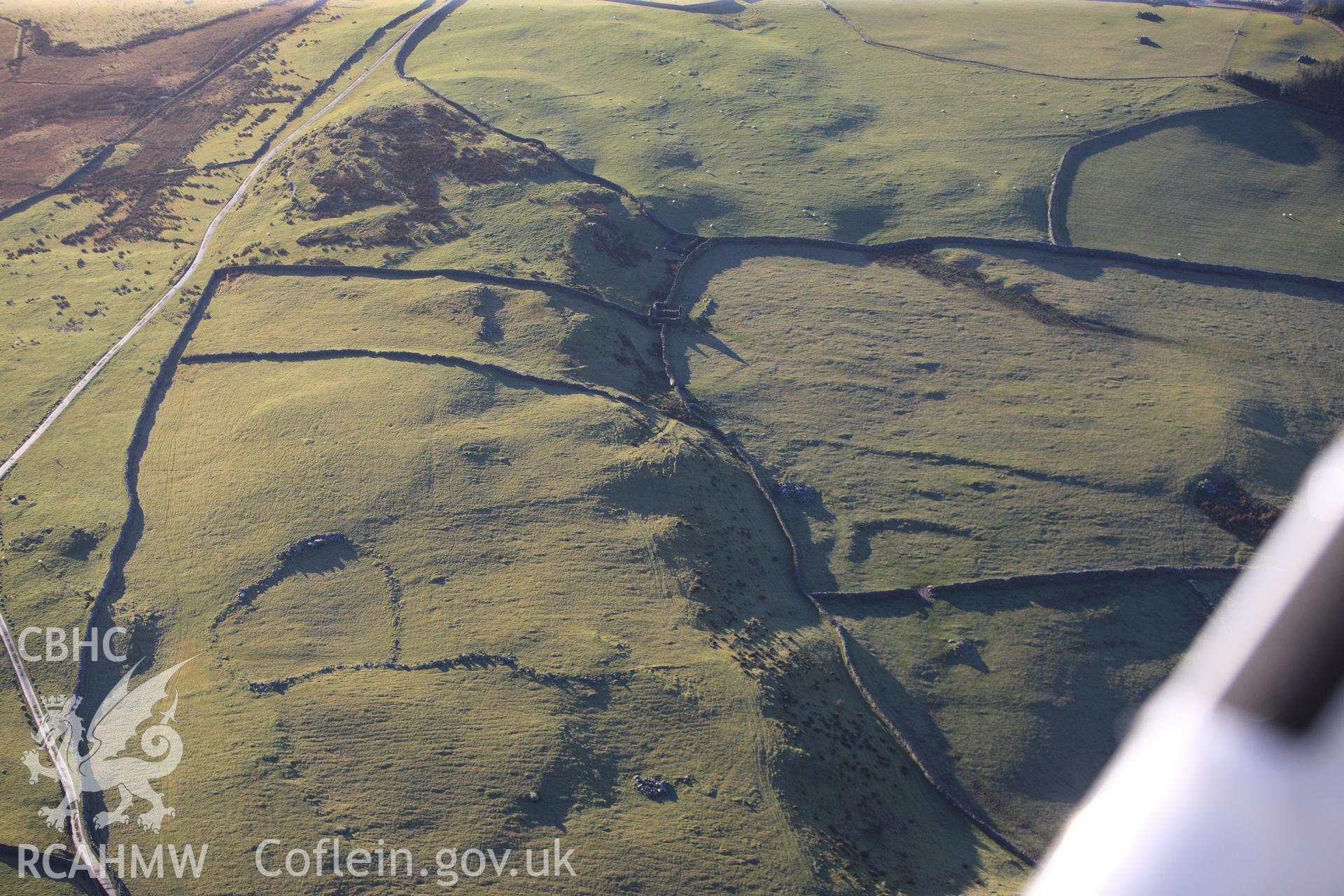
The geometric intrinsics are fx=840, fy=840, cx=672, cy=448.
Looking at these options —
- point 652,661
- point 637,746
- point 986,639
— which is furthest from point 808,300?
point 637,746

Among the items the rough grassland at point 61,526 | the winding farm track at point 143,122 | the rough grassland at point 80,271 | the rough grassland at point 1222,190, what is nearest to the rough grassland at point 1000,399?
the rough grassland at point 1222,190

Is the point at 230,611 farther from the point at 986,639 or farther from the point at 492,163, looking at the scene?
the point at 492,163

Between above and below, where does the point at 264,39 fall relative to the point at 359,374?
above

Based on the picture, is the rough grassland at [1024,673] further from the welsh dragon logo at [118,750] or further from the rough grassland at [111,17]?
the rough grassland at [111,17]

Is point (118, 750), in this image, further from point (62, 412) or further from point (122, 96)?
point (122, 96)

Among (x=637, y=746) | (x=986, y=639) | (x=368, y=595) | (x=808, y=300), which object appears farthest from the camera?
(x=808, y=300)

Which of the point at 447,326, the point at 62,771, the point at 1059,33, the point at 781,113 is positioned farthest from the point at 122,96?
the point at 1059,33

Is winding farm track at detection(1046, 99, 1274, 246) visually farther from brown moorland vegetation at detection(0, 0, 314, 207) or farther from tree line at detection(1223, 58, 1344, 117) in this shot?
brown moorland vegetation at detection(0, 0, 314, 207)
